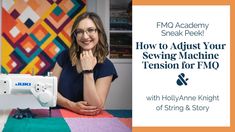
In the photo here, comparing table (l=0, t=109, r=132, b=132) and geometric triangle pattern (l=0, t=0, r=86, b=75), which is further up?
geometric triangle pattern (l=0, t=0, r=86, b=75)

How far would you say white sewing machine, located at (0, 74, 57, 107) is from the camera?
5.32 ft

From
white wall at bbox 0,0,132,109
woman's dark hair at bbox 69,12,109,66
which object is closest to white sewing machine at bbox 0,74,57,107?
woman's dark hair at bbox 69,12,109,66

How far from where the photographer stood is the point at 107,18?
6.85 feet

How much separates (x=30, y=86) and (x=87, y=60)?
272mm

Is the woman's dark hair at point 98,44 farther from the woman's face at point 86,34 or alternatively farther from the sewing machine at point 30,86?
the sewing machine at point 30,86

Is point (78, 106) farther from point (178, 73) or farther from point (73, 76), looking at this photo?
point (178, 73)

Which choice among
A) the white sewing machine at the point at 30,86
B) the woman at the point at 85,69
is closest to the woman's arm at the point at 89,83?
the woman at the point at 85,69

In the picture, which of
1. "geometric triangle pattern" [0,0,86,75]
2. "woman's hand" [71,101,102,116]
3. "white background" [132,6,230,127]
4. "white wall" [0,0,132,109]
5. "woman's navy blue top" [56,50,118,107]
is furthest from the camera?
"geometric triangle pattern" [0,0,86,75]

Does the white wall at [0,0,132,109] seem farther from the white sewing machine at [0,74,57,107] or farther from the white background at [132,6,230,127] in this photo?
the white background at [132,6,230,127]

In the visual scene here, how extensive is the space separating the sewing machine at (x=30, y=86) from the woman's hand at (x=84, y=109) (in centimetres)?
18

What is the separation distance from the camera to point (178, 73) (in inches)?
57.2

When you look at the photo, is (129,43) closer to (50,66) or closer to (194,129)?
(50,66)

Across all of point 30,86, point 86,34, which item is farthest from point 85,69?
point 30,86

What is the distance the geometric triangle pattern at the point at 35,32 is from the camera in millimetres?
2223
